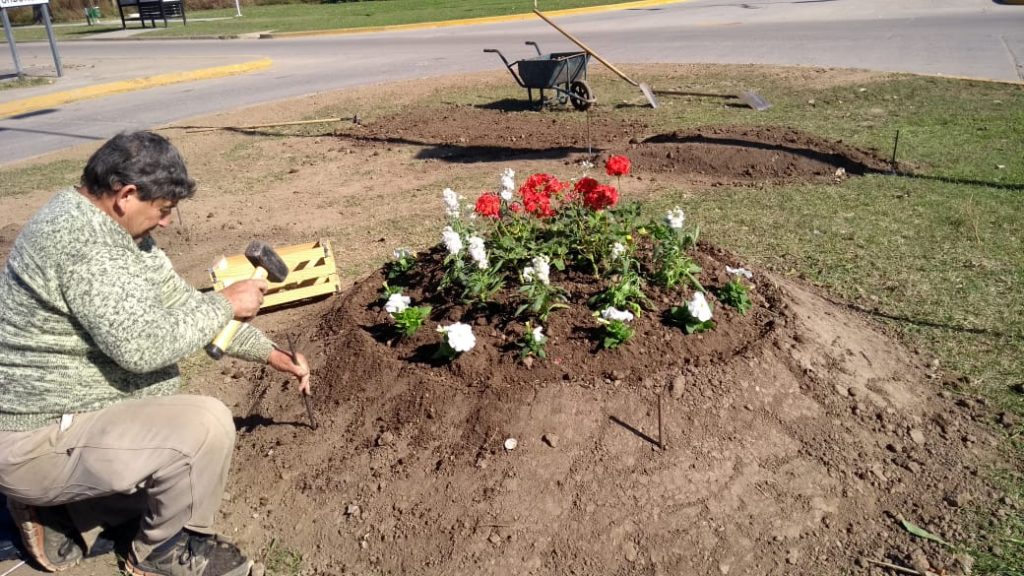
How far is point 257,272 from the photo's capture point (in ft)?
11.0

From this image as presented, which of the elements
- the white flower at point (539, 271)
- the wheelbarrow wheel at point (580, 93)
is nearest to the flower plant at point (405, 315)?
the white flower at point (539, 271)

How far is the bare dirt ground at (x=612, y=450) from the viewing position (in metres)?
3.16

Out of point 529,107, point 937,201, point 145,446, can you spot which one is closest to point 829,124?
point 937,201

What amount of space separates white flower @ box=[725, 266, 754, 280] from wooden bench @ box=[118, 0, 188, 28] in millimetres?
30901

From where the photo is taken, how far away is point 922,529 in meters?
3.13

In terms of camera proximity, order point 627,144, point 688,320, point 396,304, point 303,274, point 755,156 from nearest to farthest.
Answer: point 688,320 < point 396,304 < point 303,274 < point 755,156 < point 627,144

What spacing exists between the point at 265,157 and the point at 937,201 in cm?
695

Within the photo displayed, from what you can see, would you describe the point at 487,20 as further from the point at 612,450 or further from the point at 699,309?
the point at 612,450

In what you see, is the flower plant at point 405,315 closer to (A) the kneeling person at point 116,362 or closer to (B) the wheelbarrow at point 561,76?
(A) the kneeling person at point 116,362

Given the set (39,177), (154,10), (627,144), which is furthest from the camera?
(154,10)

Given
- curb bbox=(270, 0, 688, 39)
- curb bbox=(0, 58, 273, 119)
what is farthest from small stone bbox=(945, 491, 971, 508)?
curb bbox=(270, 0, 688, 39)

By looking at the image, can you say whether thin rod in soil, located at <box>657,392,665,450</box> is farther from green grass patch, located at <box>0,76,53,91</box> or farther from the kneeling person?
green grass patch, located at <box>0,76,53,91</box>

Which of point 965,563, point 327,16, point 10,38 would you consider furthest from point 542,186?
point 327,16

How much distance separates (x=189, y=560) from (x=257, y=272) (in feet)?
3.62
